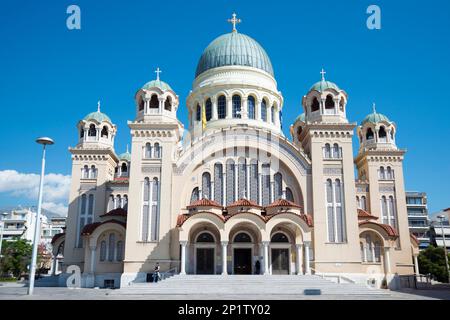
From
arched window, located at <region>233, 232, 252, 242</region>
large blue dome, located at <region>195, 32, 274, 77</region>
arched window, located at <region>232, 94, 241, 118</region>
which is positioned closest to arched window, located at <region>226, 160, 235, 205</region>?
arched window, located at <region>233, 232, 252, 242</region>

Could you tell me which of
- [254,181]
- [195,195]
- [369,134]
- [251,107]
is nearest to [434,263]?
[369,134]

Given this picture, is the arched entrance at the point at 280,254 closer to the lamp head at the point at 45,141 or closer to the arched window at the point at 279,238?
the arched window at the point at 279,238

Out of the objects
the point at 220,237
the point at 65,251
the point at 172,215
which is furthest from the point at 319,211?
the point at 65,251

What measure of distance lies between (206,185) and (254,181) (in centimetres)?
402

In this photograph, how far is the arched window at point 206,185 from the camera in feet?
119

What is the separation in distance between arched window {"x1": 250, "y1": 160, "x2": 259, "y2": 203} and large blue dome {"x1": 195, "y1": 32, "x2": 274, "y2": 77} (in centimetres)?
1205

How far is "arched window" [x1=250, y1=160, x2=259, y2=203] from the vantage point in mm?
36438

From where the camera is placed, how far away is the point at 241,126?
1476 inches

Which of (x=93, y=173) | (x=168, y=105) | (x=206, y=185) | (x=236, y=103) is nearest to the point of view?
(x=206, y=185)

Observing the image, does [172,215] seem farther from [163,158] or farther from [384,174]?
[384,174]

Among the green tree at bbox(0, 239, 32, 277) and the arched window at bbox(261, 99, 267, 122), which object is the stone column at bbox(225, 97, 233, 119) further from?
the green tree at bbox(0, 239, 32, 277)

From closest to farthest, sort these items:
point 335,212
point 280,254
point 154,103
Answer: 1. point 280,254
2. point 335,212
3. point 154,103

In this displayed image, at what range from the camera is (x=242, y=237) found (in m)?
34.4

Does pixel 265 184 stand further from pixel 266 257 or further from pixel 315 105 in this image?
pixel 315 105
